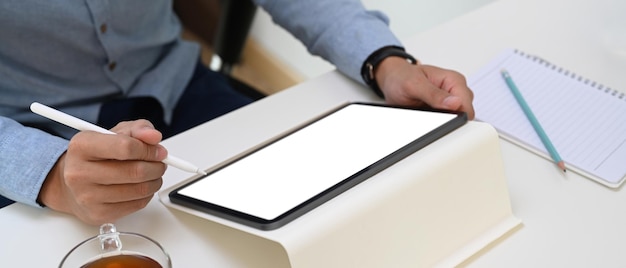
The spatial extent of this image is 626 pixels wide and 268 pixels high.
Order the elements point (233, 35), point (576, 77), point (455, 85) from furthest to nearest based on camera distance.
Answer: point (233, 35) → point (576, 77) → point (455, 85)

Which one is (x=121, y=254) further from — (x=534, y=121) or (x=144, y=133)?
(x=534, y=121)

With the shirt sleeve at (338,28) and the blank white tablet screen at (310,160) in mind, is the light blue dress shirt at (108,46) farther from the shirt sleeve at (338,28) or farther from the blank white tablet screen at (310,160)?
the blank white tablet screen at (310,160)

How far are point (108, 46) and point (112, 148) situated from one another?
1.20 ft

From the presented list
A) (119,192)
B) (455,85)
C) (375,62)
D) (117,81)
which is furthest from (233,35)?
(119,192)

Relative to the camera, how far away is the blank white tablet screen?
63 cm

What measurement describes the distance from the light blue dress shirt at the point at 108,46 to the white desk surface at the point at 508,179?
0.08 m

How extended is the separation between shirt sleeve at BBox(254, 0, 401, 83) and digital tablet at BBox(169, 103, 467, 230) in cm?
15

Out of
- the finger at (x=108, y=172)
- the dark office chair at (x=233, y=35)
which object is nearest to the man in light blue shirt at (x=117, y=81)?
the finger at (x=108, y=172)

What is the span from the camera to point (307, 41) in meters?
1.02

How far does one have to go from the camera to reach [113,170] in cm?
63

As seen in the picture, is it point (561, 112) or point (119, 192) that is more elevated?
point (561, 112)

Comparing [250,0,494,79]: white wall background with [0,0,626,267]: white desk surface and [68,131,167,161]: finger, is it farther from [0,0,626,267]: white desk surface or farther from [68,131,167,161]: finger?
[68,131,167,161]: finger

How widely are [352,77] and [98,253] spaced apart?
1.46 ft

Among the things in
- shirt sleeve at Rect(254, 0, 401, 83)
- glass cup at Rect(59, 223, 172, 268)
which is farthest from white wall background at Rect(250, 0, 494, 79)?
glass cup at Rect(59, 223, 172, 268)
